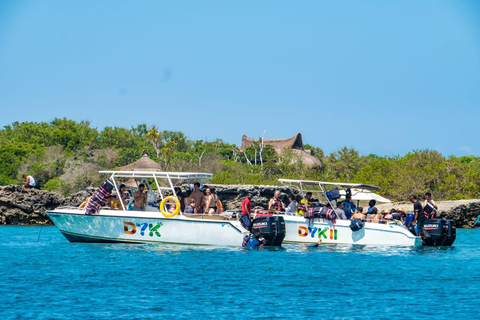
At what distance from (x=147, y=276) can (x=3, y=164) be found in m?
32.2

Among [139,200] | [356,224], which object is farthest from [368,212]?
[139,200]

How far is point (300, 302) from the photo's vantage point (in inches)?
504

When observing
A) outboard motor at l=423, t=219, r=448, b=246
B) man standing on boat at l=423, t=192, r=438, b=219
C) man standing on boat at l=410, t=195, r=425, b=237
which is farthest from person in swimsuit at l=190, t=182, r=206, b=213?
man standing on boat at l=423, t=192, r=438, b=219

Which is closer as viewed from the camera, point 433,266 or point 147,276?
point 147,276

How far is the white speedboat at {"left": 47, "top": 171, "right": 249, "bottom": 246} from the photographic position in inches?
773

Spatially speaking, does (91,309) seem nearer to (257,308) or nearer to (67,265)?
(257,308)

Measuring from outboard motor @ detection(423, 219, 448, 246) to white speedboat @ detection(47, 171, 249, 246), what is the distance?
5.53 meters

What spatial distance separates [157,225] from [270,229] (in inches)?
129

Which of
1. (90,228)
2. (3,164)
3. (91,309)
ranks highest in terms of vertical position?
(3,164)

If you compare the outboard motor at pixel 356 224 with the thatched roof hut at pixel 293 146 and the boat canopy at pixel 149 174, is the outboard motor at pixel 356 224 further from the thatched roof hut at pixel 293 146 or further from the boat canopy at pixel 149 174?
the thatched roof hut at pixel 293 146

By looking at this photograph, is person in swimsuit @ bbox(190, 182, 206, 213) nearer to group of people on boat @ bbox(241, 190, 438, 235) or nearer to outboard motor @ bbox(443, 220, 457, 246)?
group of people on boat @ bbox(241, 190, 438, 235)

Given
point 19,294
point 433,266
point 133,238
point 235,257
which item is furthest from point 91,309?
point 433,266

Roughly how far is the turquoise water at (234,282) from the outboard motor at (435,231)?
346 mm

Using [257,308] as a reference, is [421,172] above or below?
above
